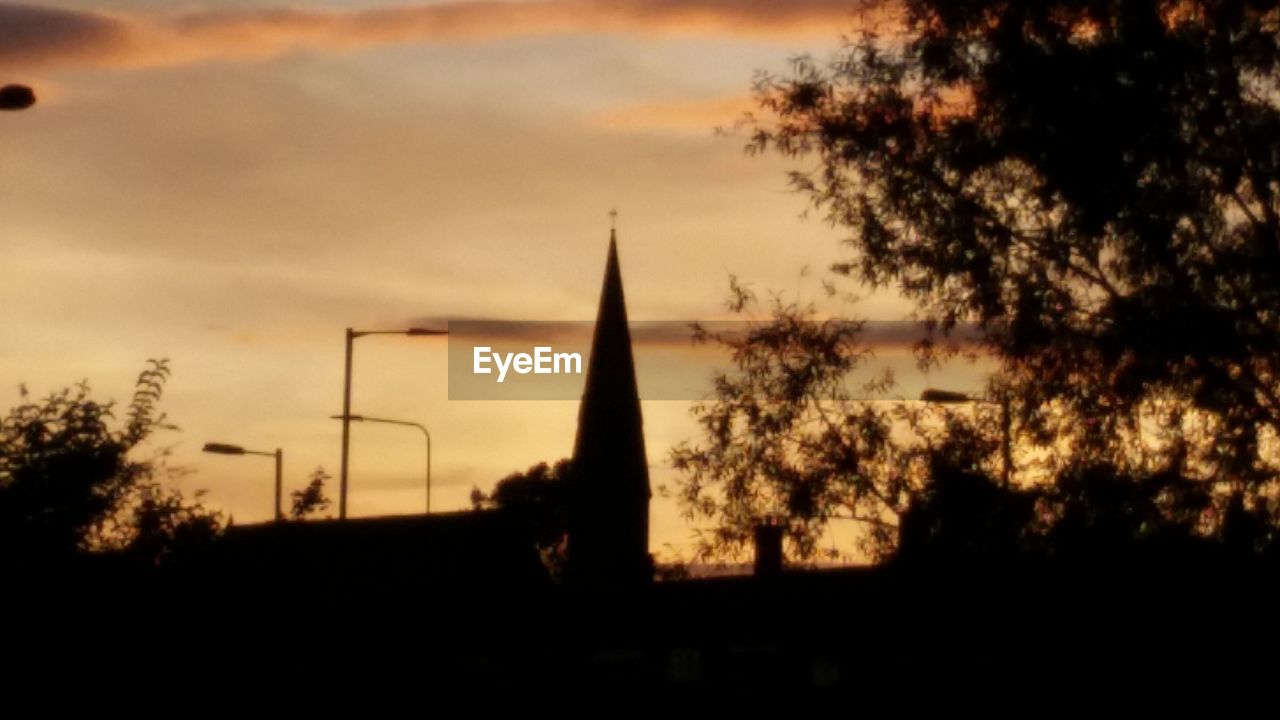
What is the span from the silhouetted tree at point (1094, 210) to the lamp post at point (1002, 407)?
189 mm

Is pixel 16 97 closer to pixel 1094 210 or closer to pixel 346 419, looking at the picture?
pixel 1094 210

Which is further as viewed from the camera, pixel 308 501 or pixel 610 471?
pixel 610 471

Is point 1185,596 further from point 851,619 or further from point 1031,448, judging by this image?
point 851,619

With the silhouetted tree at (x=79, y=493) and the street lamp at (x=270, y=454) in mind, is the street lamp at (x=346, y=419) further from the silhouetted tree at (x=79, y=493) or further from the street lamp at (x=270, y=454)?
the silhouetted tree at (x=79, y=493)

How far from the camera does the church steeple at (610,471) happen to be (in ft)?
296

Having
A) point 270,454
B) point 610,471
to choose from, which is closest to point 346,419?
point 270,454

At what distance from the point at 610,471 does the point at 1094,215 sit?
6296 centimetres

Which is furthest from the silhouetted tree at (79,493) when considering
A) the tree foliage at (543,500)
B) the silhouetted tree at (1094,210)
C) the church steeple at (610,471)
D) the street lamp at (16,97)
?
the tree foliage at (543,500)

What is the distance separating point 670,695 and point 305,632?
2202cm

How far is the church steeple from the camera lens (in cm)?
9019

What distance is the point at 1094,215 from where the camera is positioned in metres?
30.2

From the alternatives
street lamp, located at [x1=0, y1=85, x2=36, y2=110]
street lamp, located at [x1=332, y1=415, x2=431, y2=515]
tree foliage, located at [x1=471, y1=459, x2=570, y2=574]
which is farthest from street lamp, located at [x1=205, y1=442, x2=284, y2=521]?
tree foliage, located at [x1=471, y1=459, x2=570, y2=574]

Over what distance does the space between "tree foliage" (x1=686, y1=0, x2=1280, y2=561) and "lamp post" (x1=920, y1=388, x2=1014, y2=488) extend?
0.47 ft

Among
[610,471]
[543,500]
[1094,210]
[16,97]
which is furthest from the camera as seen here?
[543,500]
